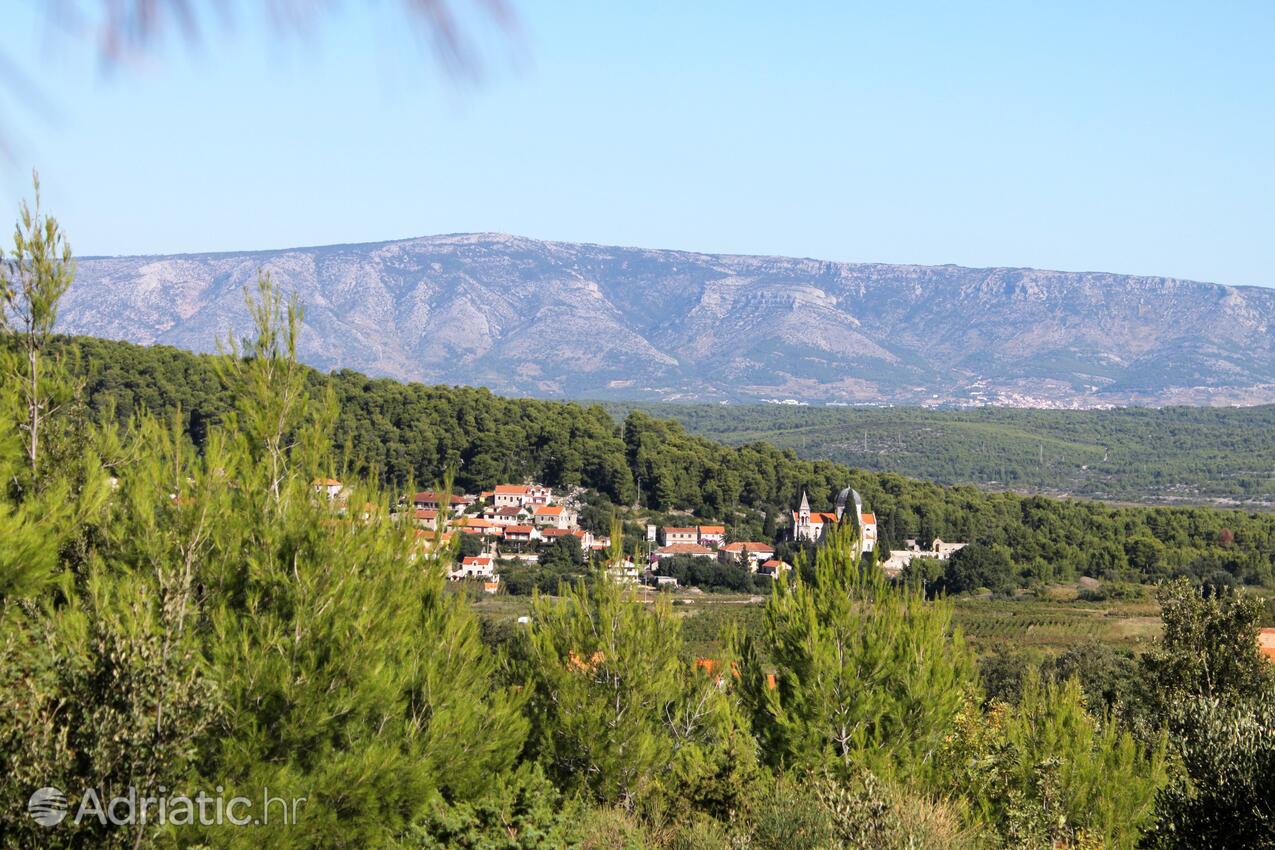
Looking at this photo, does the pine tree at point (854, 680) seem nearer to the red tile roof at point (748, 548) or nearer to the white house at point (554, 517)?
the red tile roof at point (748, 548)

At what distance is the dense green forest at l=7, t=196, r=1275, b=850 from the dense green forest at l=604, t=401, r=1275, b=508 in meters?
101

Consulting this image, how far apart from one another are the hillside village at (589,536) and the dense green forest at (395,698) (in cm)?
3880

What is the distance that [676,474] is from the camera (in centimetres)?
6869

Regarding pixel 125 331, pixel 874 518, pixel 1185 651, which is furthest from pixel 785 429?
pixel 1185 651

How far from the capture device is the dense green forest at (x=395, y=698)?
20.9 feet

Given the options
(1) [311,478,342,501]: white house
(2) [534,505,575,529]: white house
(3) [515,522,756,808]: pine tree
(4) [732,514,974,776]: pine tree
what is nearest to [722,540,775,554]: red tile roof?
(2) [534,505,575,529]: white house

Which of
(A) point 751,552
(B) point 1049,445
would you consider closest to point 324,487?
(A) point 751,552

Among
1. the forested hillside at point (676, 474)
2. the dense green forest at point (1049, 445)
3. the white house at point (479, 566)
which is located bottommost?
the dense green forest at point (1049, 445)

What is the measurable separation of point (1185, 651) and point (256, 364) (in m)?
12.8

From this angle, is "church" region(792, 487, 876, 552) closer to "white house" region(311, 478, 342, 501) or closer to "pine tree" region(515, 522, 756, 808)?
"pine tree" region(515, 522, 756, 808)

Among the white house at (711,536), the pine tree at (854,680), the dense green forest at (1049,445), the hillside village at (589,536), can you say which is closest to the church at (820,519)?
the hillside village at (589,536)

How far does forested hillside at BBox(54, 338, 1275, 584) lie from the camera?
57.4 m

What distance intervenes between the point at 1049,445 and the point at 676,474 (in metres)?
85.1

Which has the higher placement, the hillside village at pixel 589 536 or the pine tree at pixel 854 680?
A: the pine tree at pixel 854 680
